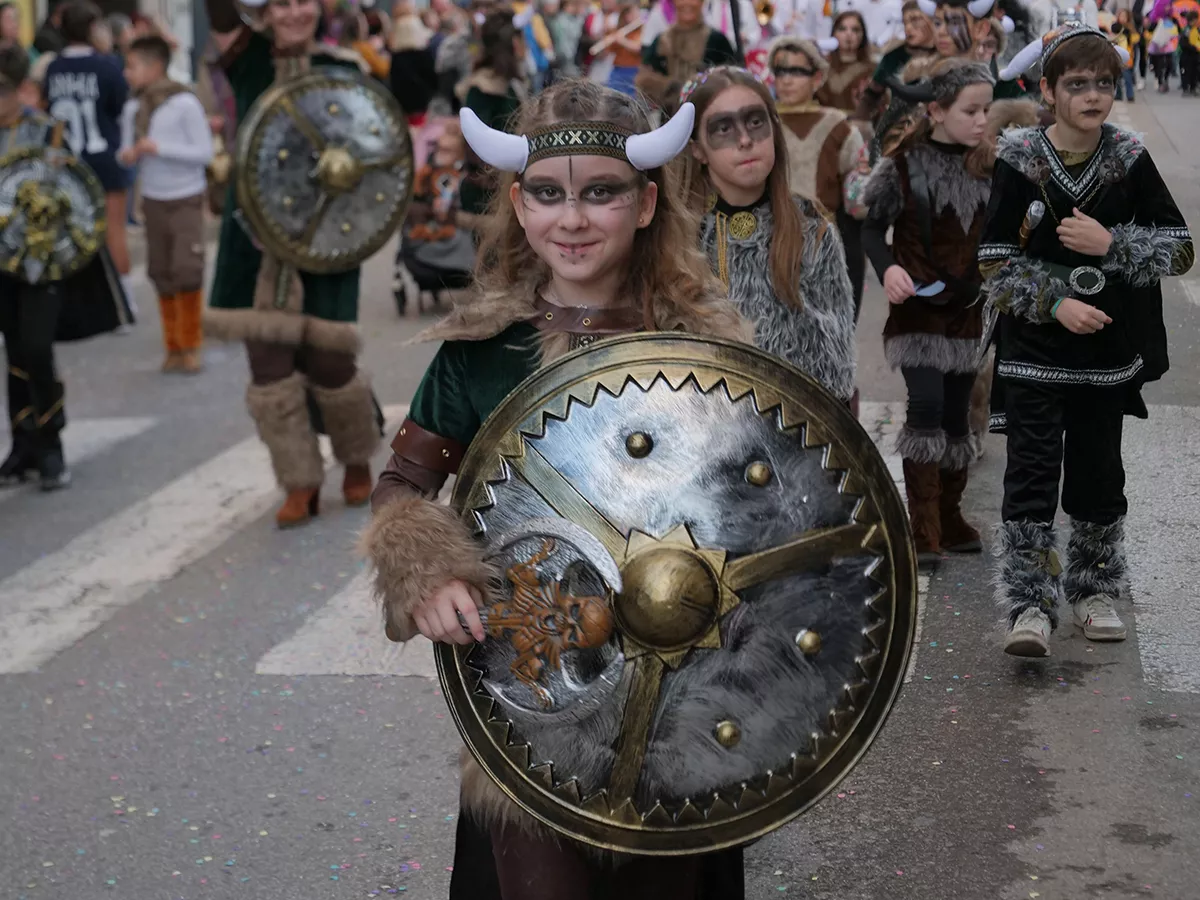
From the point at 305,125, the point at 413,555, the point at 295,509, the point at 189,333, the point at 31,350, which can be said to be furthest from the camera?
the point at 189,333

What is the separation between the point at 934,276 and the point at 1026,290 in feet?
4.07

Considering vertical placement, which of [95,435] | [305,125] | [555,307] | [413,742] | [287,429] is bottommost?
[95,435]

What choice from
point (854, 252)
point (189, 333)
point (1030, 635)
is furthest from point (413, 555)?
point (189, 333)

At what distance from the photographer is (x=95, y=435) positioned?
952 centimetres

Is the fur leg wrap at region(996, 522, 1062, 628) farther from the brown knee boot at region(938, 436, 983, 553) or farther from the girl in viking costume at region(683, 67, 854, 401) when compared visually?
the brown knee boot at region(938, 436, 983, 553)

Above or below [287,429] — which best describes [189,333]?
below

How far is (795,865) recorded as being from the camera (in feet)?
13.4

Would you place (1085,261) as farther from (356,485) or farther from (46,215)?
(46,215)

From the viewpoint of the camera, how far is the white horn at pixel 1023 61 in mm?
4711

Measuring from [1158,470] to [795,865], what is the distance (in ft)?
5.60

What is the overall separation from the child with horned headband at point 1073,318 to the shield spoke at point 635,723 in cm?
239

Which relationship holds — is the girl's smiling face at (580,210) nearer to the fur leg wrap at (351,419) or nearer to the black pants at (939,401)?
the black pants at (939,401)

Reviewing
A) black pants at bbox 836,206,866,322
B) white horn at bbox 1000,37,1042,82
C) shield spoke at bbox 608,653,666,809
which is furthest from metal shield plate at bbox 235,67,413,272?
shield spoke at bbox 608,653,666,809

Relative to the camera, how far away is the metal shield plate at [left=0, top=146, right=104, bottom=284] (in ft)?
26.6
